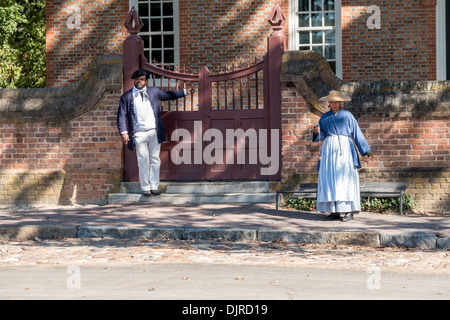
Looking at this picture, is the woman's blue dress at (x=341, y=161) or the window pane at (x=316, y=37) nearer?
A: the woman's blue dress at (x=341, y=161)

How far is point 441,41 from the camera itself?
15133 millimetres

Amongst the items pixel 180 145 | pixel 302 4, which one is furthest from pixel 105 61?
pixel 302 4

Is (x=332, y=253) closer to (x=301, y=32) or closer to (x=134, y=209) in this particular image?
(x=134, y=209)

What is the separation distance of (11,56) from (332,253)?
50.5 feet

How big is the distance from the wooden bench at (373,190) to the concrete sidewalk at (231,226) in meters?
0.31

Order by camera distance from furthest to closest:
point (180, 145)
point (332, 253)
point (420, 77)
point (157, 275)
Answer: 1. point (420, 77)
2. point (180, 145)
3. point (332, 253)
4. point (157, 275)

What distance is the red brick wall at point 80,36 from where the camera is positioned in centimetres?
1595

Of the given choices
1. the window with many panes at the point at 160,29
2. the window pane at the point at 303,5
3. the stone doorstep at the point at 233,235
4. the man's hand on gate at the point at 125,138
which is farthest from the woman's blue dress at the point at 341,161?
the window with many panes at the point at 160,29

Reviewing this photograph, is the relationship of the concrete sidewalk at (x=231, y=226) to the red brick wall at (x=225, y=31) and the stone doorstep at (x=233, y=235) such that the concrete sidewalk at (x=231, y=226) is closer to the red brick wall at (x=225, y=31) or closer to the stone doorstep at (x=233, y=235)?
the stone doorstep at (x=233, y=235)

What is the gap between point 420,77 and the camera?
15195 millimetres

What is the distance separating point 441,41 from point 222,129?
598 centimetres

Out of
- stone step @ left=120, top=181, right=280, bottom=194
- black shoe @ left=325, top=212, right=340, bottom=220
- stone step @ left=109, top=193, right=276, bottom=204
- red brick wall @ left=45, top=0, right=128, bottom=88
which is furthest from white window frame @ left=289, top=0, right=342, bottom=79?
black shoe @ left=325, top=212, right=340, bottom=220

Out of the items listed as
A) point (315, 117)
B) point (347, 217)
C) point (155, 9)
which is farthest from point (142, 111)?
point (155, 9)

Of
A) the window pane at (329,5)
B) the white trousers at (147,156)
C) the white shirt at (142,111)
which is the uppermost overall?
the window pane at (329,5)
